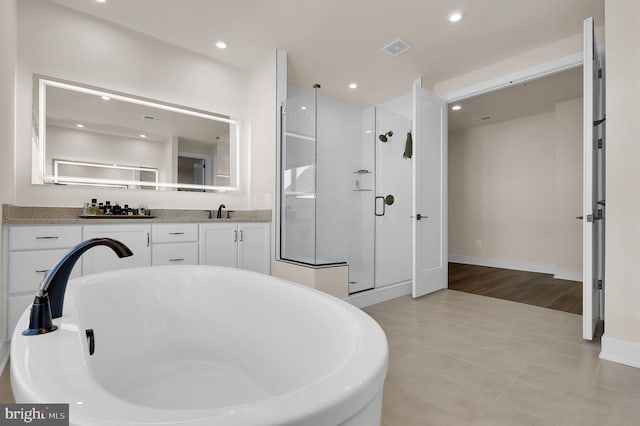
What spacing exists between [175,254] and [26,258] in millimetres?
978

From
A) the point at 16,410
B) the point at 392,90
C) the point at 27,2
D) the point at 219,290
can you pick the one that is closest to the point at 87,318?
the point at 219,290

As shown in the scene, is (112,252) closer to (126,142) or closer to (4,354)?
(4,354)

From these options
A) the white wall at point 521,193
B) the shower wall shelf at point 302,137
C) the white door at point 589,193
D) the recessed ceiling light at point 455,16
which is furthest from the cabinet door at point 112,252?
the white wall at point 521,193

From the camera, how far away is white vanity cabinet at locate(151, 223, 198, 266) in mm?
2668

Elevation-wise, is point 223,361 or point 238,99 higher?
point 238,99

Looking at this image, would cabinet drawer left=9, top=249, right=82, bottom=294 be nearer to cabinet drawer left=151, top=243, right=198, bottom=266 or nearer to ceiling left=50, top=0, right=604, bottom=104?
cabinet drawer left=151, top=243, right=198, bottom=266

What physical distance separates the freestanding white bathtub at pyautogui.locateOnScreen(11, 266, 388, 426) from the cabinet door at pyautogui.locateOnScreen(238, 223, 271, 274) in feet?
3.98

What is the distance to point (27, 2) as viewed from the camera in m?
2.52

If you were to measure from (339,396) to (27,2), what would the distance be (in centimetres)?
376

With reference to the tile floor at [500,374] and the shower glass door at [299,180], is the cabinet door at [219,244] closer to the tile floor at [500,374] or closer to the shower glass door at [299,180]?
the shower glass door at [299,180]

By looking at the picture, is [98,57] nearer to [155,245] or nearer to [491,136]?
[155,245]

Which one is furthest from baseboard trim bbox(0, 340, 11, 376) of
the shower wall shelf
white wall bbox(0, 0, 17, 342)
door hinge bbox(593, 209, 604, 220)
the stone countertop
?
door hinge bbox(593, 209, 604, 220)

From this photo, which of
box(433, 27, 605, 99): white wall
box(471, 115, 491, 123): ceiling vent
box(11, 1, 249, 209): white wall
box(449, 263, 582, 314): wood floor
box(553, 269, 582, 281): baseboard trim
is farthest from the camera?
box(471, 115, 491, 123): ceiling vent

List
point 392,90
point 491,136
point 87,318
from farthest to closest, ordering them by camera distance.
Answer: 1. point 491,136
2. point 392,90
3. point 87,318
